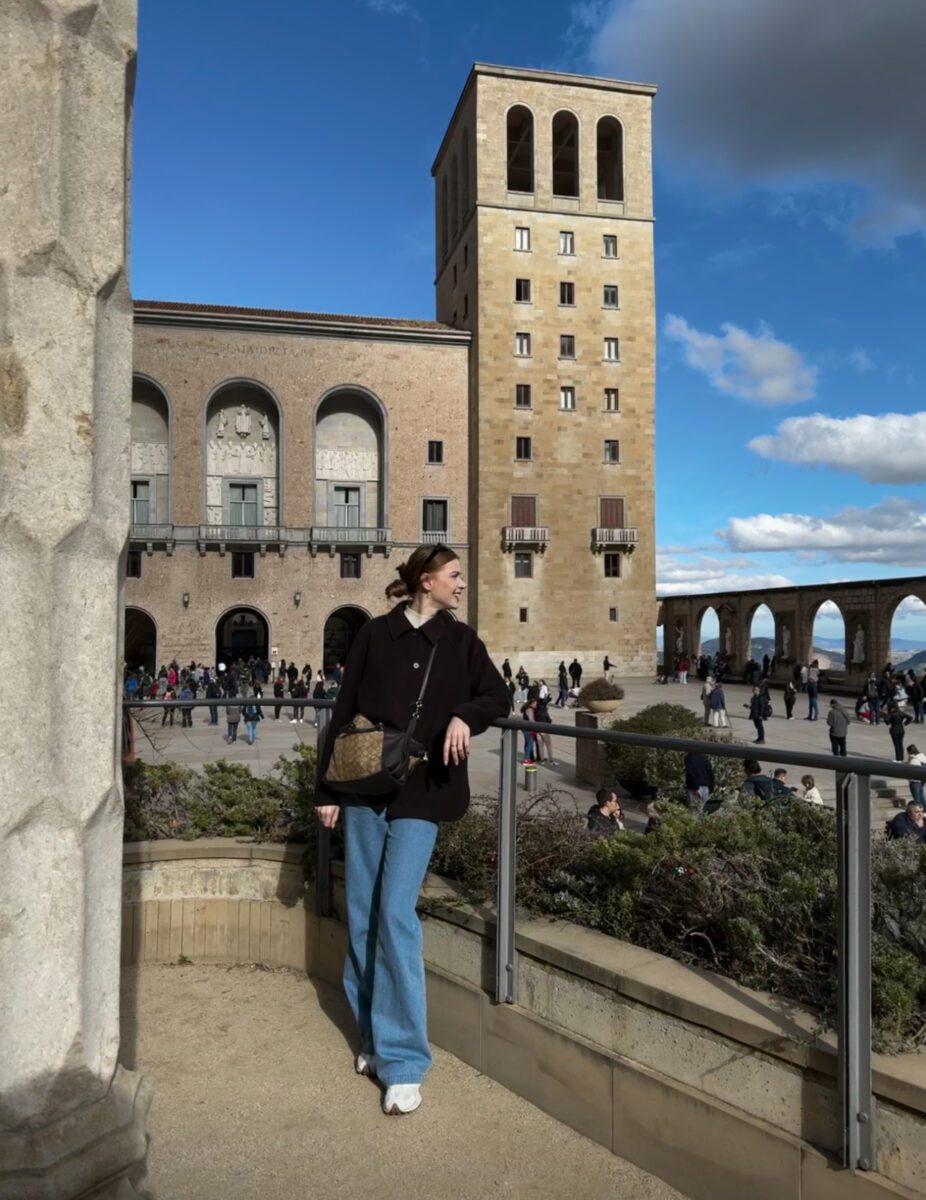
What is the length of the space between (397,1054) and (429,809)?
2.85 ft

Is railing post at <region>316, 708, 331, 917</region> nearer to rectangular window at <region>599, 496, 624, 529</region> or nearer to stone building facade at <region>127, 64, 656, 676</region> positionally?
stone building facade at <region>127, 64, 656, 676</region>

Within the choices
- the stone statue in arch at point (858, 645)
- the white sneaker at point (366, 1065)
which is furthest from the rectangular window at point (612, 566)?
the white sneaker at point (366, 1065)

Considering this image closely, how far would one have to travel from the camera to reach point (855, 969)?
7.71 feet

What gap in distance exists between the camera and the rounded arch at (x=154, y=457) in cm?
4109

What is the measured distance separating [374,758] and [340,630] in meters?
45.0

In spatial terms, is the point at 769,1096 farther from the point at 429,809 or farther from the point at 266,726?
the point at 266,726

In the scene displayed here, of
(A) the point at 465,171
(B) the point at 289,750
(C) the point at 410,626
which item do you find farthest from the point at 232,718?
(A) the point at 465,171

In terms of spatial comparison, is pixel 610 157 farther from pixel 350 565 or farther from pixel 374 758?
pixel 374 758

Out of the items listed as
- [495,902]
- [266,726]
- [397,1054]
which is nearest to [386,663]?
[495,902]

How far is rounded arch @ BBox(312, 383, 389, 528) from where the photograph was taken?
4338cm

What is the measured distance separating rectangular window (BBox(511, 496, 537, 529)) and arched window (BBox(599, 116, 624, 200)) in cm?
1604

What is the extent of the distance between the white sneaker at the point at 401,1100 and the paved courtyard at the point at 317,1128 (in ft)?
0.09

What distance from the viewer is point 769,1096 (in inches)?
97.0

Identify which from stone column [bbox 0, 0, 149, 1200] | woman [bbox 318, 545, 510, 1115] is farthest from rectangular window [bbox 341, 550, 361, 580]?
stone column [bbox 0, 0, 149, 1200]
